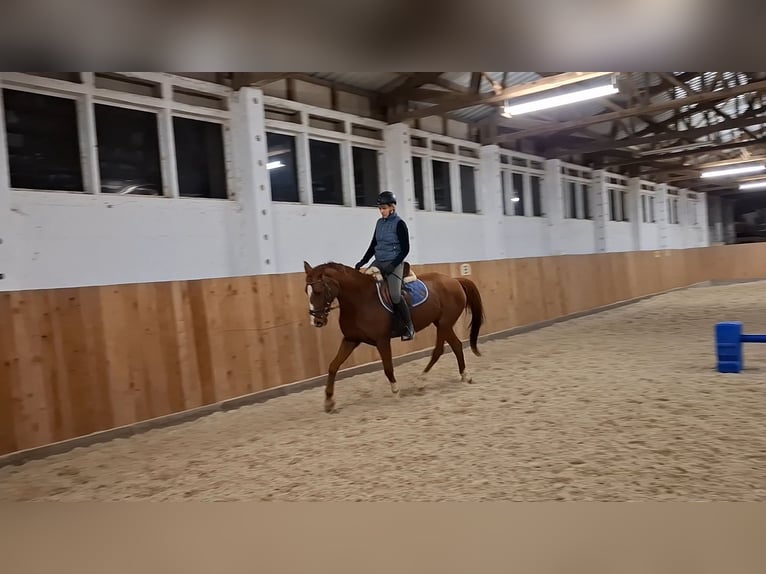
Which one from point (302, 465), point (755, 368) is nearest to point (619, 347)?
point (755, 368)

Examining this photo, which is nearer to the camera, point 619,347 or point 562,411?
point 562,411

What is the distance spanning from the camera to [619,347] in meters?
8.03

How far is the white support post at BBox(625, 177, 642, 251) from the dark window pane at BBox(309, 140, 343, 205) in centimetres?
1456

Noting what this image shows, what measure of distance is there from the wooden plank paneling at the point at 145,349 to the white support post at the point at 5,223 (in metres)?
1.13

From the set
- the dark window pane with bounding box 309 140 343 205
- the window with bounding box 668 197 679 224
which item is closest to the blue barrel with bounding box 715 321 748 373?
the dark window pane with bounding box 309 140 343 205

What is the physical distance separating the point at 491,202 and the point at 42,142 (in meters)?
9.60

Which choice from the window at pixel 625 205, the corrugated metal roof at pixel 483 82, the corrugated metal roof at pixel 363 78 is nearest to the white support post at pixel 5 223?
the corrugated metal roof at pixel 363 78

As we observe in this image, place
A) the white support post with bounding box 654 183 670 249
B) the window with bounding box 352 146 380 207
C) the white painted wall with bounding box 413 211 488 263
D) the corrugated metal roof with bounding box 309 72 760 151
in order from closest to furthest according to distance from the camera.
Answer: the corrugated metal roof with bounding box 309 72 760 151 < the window with bounding box 352 146 380 207 < the white painted wall with bounding box 413 211 488 263 < the white support post with bounding box 654 183 670 249

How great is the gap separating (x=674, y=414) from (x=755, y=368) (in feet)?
7.76

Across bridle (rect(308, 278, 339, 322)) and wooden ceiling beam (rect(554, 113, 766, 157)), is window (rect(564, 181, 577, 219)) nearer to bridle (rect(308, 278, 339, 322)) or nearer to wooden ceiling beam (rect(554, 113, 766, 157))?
wooden ceiling beam (rect(554, 113, 766, 157))

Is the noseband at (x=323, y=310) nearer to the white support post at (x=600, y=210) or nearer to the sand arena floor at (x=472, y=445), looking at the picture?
the sand arena floor at (x=472, y=445)

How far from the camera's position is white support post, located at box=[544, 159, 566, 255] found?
15.6 metres
